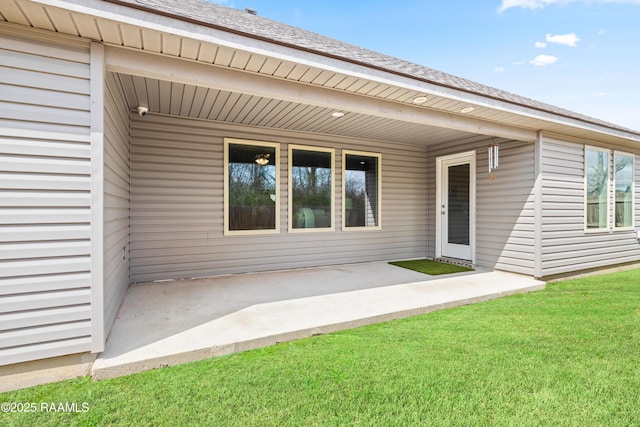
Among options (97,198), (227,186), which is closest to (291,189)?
(227,186)

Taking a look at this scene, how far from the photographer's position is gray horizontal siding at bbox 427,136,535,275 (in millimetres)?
4770

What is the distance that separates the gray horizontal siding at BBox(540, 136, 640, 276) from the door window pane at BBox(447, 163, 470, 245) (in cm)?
124

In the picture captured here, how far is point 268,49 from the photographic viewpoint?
2.50 meters

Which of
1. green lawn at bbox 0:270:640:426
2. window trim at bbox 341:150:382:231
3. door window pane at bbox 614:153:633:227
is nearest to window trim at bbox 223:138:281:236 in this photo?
window trim at bbox 341:150:382:231

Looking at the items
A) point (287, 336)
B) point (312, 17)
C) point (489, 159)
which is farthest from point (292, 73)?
point (312, 17)

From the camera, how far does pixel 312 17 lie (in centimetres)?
798

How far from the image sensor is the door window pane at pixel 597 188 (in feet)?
17.4

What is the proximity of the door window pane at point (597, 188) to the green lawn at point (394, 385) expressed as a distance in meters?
3.29

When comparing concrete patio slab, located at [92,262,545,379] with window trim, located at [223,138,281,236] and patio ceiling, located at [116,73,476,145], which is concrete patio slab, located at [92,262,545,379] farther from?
patio ceiling, located at [116,73,476,145]

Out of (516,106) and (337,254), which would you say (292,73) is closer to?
(516,106)

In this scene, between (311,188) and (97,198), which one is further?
(311,188)

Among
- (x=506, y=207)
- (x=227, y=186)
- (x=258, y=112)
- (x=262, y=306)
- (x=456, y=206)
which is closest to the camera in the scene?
(x=262, y=306)

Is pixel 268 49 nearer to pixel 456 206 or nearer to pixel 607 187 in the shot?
pixel 456 206

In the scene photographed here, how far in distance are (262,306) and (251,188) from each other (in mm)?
2145
